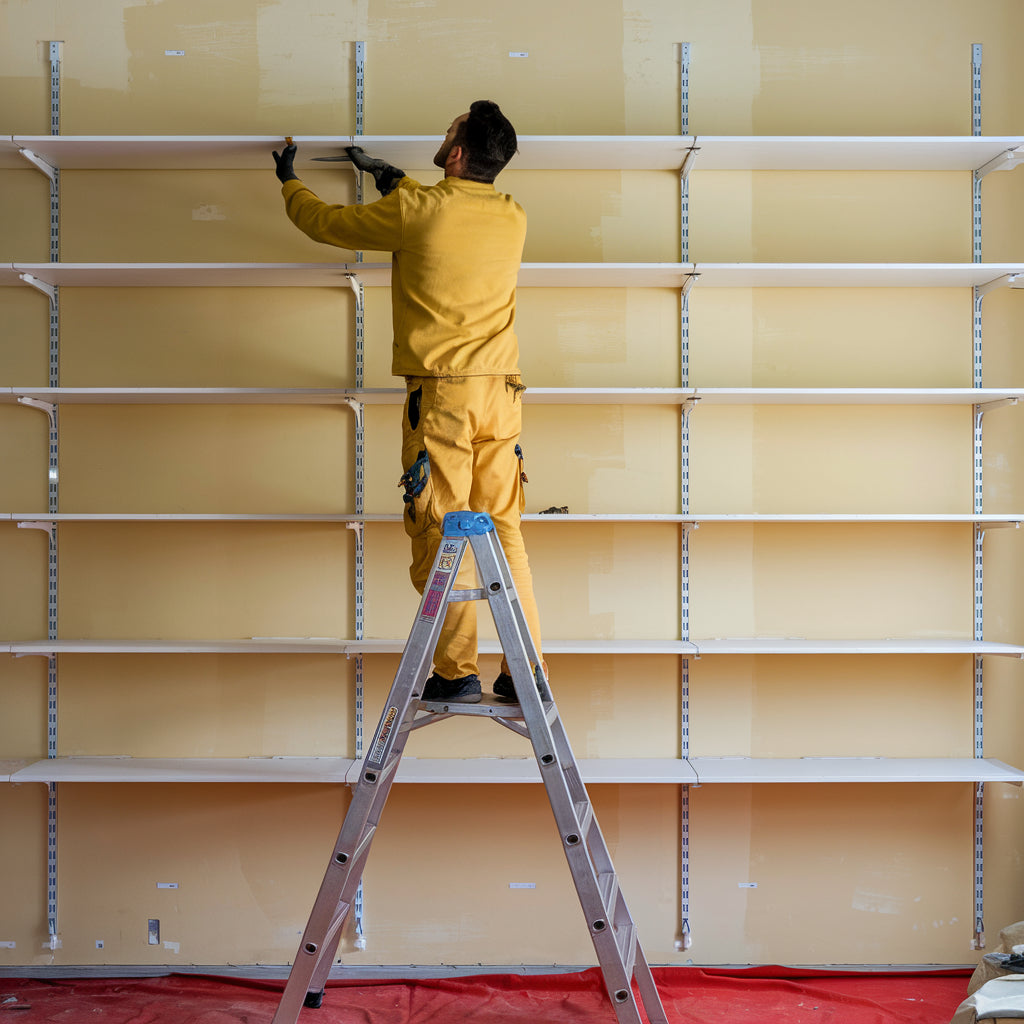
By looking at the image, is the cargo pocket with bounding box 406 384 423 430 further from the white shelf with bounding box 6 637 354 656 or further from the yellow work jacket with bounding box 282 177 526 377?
the white shelf with bounding box 6 637 354 656

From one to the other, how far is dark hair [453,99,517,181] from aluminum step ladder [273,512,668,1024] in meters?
0.87

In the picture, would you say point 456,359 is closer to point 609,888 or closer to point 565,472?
point 565,472

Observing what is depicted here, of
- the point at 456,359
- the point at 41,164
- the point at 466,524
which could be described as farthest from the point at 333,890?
the point at 41,164

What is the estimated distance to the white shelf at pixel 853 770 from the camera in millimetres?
2586

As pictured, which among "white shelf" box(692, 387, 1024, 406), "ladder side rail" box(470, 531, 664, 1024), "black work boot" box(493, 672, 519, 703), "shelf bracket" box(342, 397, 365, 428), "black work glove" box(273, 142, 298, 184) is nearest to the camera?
"ladder side rail" box(470, 531, 664, 1024)

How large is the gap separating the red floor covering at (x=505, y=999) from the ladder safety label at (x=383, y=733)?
110 cm

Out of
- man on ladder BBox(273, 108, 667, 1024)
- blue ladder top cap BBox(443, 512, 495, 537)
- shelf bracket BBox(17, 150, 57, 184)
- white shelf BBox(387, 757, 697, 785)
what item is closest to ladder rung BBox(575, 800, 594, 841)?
man on ladder BBox(273, 108, 667, 1024)

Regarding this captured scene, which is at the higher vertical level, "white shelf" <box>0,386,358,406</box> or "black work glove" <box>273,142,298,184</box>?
"black work glove" <box>273,142,298,184</box>

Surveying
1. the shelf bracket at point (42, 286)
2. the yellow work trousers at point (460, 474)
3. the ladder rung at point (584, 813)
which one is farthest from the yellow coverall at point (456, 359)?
the shelf bracket at point (42, 286)

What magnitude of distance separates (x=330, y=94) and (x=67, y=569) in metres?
1.74

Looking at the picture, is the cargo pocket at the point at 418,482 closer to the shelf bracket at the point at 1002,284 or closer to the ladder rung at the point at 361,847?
the ladder rung at the point at 361,847

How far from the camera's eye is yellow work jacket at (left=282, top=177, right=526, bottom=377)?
206 centimetres

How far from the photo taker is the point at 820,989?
8.75ft

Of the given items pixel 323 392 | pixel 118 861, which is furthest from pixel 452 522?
pixel 118 861
